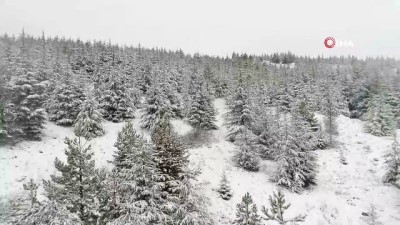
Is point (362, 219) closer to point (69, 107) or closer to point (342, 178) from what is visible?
point (342, 178)

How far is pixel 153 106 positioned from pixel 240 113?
11269 mm

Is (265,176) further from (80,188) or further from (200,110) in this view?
(80,188)

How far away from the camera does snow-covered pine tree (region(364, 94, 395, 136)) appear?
159ft

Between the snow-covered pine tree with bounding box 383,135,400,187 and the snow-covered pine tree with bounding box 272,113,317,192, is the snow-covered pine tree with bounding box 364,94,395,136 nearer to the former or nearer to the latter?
the snow-covered pine tree with bounding box 383,135,400,187

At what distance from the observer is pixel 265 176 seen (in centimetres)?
3503

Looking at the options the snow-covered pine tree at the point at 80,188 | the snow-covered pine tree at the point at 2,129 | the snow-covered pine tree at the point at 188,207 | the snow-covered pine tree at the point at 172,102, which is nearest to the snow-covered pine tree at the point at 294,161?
the snow-covered pine tree at the point at 188,207

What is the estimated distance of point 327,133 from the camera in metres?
46.8

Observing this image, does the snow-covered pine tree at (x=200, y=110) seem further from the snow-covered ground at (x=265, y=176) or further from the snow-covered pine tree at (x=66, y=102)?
the snow-covered pine tree at (x=66, y=102)

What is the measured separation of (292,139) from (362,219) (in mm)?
9819

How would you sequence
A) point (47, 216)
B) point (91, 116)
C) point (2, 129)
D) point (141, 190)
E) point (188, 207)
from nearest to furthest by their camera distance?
1. point (47, 216)
2. point (141, 190)
3. point (188, 207)
4. point (2, 129)
5. point (91, 116)

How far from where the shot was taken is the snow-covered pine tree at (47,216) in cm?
1337

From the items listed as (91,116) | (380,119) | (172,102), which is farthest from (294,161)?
(380,119)

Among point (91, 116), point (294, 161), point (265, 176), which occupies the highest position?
point (91, 116)

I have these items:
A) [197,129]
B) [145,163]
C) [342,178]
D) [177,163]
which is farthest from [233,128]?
[145,163]
